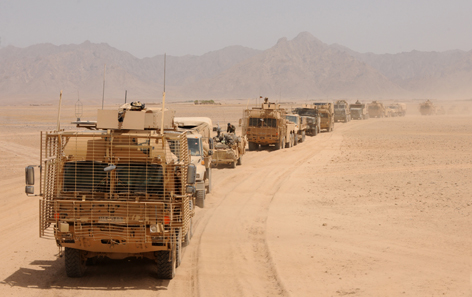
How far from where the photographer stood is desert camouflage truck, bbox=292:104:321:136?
1618 inches

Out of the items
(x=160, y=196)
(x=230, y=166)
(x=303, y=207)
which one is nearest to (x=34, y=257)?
(x=160, y=196)

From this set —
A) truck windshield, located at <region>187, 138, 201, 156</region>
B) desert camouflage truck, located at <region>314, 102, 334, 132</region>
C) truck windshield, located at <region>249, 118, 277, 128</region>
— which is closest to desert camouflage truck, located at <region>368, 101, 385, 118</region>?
desert camouflage truck, located at <region>314, 102, 334, 132</region>

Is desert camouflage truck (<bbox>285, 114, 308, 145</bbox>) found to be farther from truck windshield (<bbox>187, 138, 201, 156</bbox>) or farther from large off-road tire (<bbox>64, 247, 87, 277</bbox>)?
large off-road tire (<bbox>64, 247, 87, 277</bbox>)

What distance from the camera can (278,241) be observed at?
11.5 metres

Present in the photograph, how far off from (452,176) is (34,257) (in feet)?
45.9

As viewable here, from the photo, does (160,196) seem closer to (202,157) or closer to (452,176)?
(202,157)

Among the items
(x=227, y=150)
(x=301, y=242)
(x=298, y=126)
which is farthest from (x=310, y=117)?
(x=301, y=242)

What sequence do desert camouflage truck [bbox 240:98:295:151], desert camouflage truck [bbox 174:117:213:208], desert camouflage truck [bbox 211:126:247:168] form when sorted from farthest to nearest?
desert camouflage truck [bbox 240:98:295:151] → desert camouflage truck [bbox 211:126:247:168] → desert camouflage truck [bbox 174:117:213:208]

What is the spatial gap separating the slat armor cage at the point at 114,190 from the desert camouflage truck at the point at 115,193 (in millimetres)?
13

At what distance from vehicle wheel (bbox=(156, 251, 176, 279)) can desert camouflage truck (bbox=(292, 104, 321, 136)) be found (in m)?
32.7

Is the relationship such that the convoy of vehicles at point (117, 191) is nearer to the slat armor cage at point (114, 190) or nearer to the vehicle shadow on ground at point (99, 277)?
the slat armor cage at point (114, 190)

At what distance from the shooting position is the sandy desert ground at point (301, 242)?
28.7ft

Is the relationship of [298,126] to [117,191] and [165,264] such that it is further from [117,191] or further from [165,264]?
[117,191]

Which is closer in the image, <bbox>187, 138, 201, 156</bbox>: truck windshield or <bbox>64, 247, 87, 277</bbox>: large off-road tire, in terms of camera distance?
<bbox>64, 247, 87, 277</bbox>: large off-road tire
